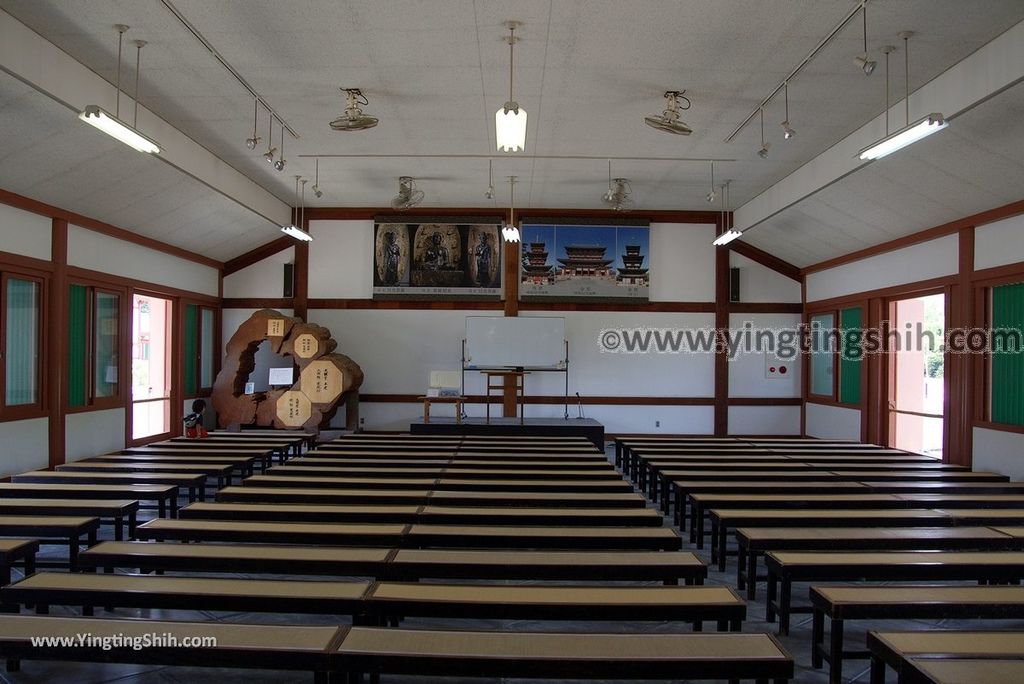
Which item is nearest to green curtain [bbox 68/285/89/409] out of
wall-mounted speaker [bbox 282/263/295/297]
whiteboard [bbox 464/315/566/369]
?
wall-mounted speaker [bbox 282/263/295/297]

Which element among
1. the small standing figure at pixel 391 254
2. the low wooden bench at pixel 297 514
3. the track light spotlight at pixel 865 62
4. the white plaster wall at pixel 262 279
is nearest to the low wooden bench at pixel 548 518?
the low wooden bench at pixel 297 514

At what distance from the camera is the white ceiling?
460 centimetres

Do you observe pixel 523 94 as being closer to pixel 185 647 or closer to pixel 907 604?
pixel 907 604

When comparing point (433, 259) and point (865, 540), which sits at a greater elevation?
point (433, 259)

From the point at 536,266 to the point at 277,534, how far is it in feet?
26.4

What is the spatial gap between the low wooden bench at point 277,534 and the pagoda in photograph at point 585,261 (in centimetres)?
789

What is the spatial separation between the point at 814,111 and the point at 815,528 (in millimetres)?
4402

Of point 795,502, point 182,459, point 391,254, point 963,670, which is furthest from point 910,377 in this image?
point 182,459

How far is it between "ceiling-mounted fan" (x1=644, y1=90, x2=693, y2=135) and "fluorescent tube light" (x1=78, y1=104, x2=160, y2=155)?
4054 millimetres

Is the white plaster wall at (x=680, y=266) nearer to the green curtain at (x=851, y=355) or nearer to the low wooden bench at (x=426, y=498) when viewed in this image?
the green curtain at (x=851, y=355)

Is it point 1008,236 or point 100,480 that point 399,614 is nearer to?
point 100,480

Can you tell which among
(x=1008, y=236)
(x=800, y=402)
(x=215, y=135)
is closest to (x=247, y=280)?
(x=215, y=135)

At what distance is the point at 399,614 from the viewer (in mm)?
2240

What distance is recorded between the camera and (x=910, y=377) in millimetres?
8758
